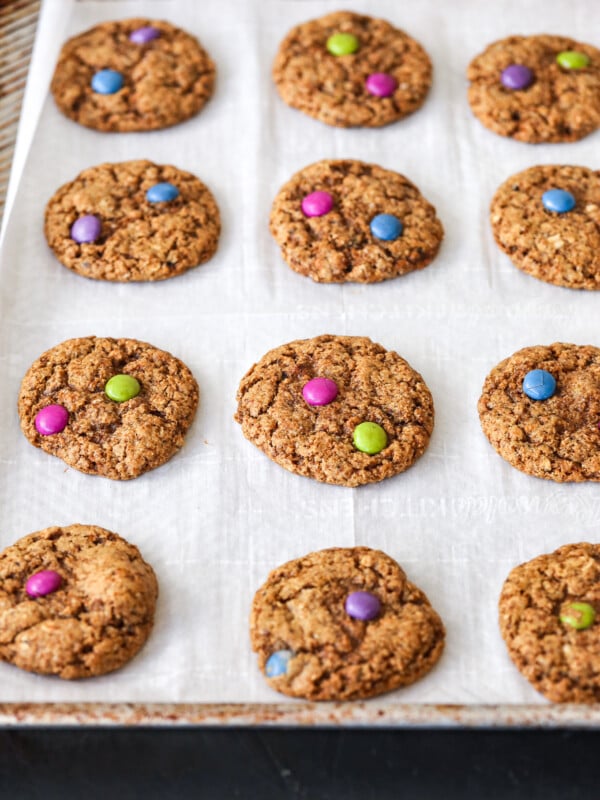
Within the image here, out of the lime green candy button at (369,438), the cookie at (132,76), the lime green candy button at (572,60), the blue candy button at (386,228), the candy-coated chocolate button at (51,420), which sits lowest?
the lime green candy button at (369,438)

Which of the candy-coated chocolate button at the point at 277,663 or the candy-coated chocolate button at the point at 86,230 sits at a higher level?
the candy-coated chocolate button at the point at 86,230

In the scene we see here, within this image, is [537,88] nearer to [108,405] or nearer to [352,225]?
[352,225]

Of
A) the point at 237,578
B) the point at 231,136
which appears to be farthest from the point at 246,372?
the point at 231,136

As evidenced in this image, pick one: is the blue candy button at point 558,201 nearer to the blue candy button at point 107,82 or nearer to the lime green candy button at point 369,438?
the lime green candy button at point 369,438

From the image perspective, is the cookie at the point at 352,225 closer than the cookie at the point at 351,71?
Yes

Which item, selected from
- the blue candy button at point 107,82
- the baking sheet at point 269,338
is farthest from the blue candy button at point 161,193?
the blue candy button at point 107,82
